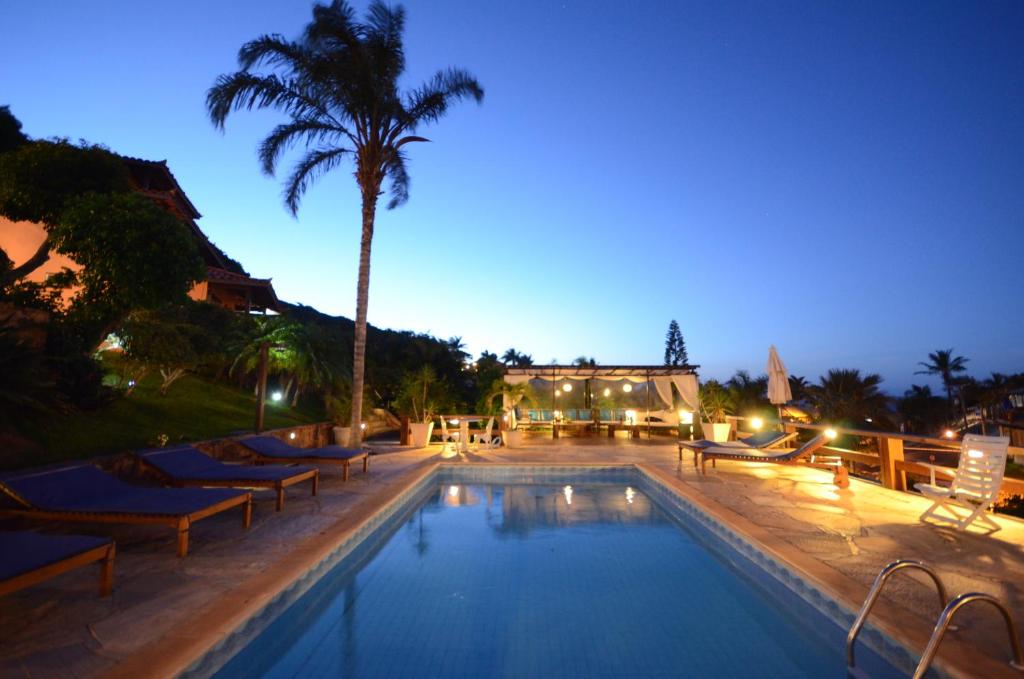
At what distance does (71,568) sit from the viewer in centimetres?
282

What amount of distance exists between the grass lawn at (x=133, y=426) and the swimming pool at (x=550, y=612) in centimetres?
362

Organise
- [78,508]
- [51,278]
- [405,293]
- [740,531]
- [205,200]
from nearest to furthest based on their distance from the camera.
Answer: [78,508] < [740,531] < [51,278] < [205,200] < [405,293]

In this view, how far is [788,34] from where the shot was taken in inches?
500

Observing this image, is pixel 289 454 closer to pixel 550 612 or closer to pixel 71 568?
pixel 71 568

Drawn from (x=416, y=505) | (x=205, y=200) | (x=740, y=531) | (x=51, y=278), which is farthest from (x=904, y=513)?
(x=205, y=200)

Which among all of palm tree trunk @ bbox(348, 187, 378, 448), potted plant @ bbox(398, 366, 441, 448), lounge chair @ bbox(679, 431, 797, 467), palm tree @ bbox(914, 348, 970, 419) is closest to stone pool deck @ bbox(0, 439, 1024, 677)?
lounge chair @ bbox(679, 431, 797, 467)

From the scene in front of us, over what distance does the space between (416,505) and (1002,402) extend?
61.1 m

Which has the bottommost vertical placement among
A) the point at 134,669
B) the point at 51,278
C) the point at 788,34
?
the point at 134,669

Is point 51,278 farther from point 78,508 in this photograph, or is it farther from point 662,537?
point 662,537

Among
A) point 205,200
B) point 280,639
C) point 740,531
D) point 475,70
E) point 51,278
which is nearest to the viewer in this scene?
point 280,639

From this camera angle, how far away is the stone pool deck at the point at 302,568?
2.48 m

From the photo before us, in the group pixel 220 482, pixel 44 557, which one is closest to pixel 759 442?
pixel 220 482

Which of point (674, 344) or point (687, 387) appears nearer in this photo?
point (687, 387)

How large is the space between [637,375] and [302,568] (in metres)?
14.8
